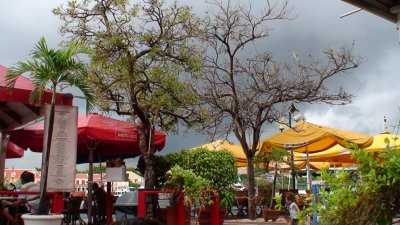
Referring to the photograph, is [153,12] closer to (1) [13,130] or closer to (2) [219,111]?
(1) [13,130]

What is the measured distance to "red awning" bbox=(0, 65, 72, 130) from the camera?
7.10m

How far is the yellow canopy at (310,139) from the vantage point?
1272 cm

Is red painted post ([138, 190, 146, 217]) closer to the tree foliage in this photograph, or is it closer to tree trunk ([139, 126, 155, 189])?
tree trunk ([139, 126, 155, 189])

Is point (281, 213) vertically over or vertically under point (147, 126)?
under

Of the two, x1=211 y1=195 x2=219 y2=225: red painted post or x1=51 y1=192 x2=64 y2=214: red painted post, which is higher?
x1=51 y1=192 x2=64 y2=214: red painted post

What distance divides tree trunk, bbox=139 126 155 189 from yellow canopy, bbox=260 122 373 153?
4.43m

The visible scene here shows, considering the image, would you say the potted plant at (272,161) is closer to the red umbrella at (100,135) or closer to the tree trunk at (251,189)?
the tree trunk at (251,189)

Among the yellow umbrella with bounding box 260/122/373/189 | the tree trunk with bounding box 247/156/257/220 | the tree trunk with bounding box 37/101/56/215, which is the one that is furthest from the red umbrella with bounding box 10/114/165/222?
the tree trunk with bounding box 247/156/257/220

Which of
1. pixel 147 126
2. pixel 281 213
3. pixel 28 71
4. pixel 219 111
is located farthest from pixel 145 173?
pixel 219 111

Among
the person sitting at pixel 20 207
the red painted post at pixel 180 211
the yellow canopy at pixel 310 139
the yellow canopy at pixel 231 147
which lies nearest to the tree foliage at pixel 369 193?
the person sitting at pixel 20 207

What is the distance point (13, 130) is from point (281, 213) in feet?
21.5

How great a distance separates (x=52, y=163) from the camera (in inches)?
269

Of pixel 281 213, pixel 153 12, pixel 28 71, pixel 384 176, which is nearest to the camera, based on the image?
pixel 384 176

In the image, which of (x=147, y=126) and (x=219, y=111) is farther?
(x=219, y=111)
